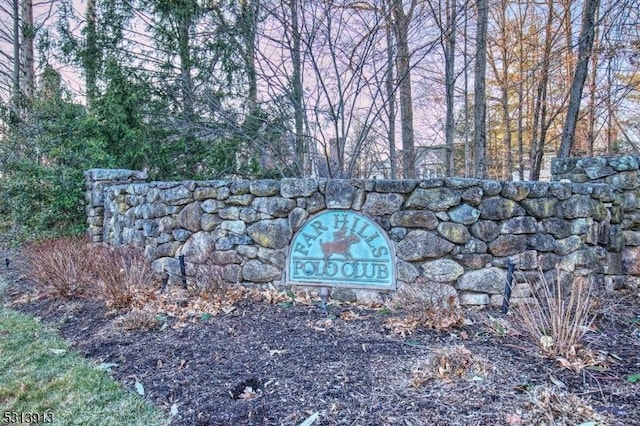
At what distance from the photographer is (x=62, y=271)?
4047mm

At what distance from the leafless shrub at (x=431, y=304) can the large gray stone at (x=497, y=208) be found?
718 mm

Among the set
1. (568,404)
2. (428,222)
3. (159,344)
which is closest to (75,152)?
(159,344)

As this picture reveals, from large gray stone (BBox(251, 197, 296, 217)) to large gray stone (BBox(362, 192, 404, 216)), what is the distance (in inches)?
28.0

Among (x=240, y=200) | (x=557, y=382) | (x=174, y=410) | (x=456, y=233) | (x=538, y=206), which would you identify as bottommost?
(x=174, y=410)

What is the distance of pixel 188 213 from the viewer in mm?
4094

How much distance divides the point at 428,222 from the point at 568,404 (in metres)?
1.79

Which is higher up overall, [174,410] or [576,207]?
[576,207]

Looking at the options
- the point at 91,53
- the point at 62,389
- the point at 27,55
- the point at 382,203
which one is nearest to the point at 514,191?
the point at 382,203

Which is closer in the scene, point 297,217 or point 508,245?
point 508,245

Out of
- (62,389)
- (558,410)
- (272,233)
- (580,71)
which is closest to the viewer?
(558,410)

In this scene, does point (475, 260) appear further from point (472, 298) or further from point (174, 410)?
point (174, 410)

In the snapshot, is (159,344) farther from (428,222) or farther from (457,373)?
(428,222)

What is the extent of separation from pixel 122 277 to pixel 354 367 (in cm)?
258

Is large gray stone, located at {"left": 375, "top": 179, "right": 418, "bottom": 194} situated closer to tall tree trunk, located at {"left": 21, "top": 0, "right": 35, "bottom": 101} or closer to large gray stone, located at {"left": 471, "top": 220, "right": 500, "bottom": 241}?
large gray stone, located at {"left": 471, "top": 220, "right": 500, "bottom": 241}
